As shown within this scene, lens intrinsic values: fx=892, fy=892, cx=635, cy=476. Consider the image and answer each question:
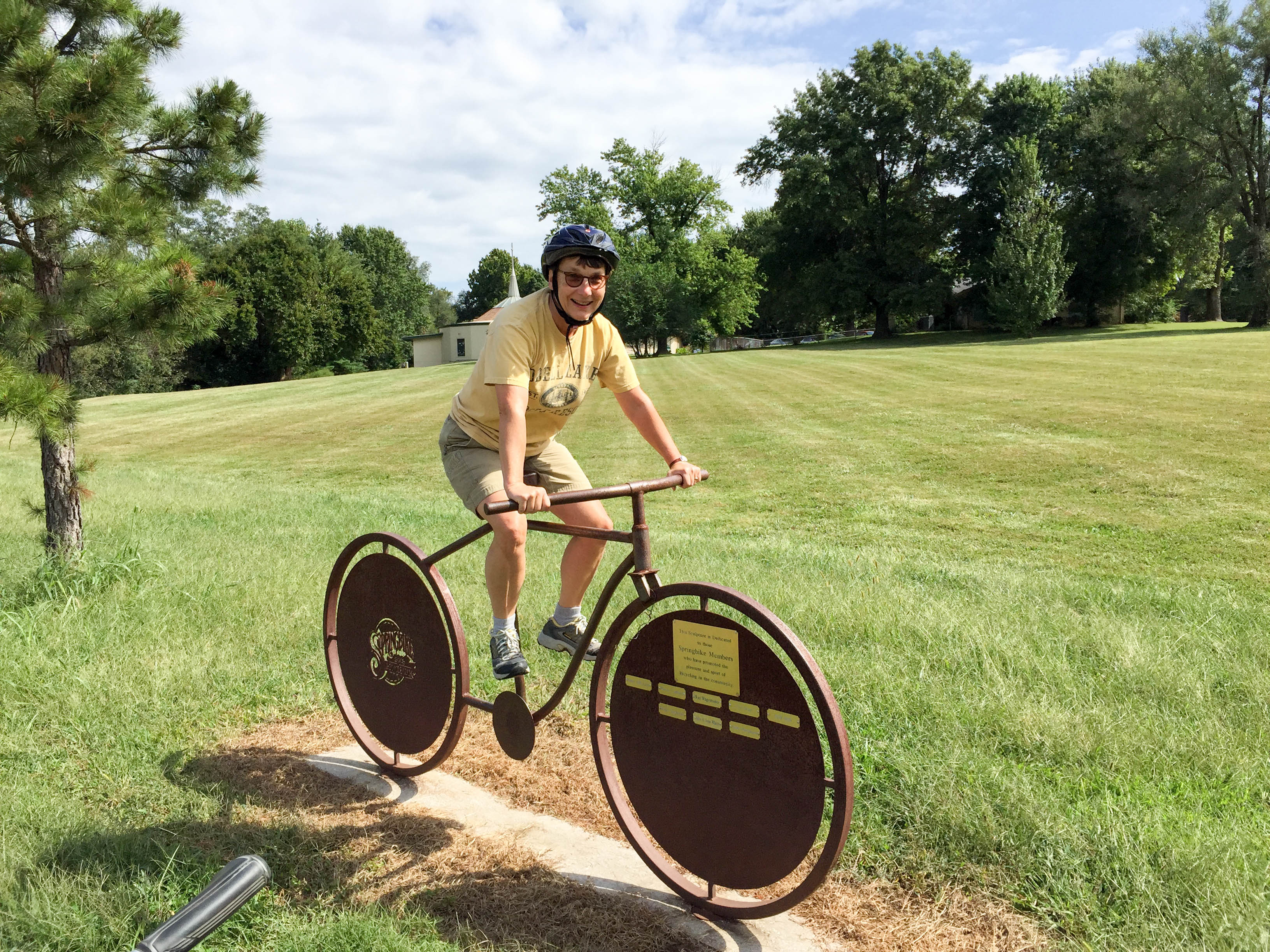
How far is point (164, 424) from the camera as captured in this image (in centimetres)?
2923

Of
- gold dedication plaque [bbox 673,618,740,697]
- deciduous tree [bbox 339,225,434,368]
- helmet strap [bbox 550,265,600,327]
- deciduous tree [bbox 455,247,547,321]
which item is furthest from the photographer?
deciduous tree [bbox 455,247,547,321]

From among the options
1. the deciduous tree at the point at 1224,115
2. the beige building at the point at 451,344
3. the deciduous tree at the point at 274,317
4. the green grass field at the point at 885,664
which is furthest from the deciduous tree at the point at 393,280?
the green grass field at the point at 885,664

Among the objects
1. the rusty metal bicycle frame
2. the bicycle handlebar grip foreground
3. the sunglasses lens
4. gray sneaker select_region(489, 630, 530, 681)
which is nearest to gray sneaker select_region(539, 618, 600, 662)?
gray sneaker select_region(489, 630, 530, 681)

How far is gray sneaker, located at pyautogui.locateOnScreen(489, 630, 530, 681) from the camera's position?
3.47 m

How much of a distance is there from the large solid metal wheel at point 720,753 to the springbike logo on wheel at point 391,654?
1038mm

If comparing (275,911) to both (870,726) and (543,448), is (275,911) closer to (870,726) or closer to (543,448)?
(543,448)

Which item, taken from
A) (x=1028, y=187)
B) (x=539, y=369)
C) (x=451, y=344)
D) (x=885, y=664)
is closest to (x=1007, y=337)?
(x=1028, y=187)

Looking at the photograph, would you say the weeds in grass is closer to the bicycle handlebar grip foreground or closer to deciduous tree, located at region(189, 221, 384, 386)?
the bicycle handlebar grip foreground

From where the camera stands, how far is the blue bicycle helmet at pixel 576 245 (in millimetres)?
3102

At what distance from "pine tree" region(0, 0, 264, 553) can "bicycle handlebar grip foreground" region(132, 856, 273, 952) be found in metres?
4.97

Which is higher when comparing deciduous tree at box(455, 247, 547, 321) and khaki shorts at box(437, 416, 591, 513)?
deciduous tree at box(455, 247, 547, 321)

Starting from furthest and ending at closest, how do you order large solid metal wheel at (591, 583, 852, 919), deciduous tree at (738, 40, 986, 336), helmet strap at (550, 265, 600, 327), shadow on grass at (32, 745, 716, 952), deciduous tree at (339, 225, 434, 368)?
deciduous tree at (339, 225, 434, 368)
deciduous tree at (738, 40, 986, 336)
helmet strap at (550, 265, 600, 327)
shadow on grass at (32, 745, 716, 952)
large solid metal wheel at (591, 583, 852, 919)

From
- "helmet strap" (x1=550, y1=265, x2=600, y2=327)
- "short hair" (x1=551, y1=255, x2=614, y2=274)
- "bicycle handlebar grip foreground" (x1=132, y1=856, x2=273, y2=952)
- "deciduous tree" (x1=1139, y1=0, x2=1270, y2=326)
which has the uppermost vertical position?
"deciduous tree" (x1=1139, y1=0, x2=1270, y2=326)

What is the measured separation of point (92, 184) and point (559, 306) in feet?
15.3
